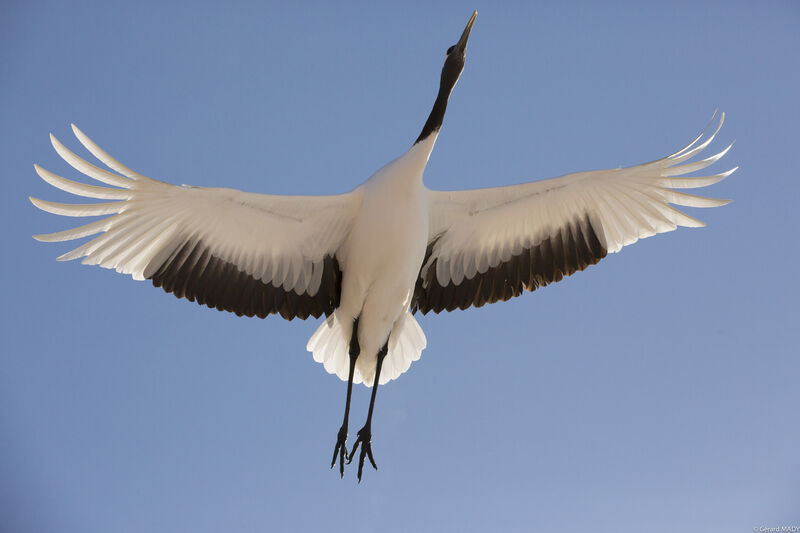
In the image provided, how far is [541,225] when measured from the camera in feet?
24.7

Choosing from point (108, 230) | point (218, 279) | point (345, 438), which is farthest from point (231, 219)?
point (345, 438)

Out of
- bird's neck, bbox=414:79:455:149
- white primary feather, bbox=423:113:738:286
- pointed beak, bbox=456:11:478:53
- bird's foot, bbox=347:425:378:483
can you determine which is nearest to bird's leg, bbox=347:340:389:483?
bird's foot, bbox=347:425:378:483

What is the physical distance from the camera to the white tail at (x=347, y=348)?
24.9 feet

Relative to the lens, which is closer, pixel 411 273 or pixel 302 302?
pixel 411 273

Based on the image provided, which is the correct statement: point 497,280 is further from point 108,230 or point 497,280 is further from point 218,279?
point 108,230

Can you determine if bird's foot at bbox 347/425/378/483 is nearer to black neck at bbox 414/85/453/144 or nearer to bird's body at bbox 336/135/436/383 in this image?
bird's body at bbox 336/135/436/383

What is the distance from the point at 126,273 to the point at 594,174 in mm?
3982

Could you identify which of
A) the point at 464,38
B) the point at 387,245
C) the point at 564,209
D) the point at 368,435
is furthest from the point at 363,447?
the point at 464,38

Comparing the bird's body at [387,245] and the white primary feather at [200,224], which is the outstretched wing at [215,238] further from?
the bird's body at [387,245]

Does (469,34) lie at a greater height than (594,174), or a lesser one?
greater

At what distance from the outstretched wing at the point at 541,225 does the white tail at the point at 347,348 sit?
28cm

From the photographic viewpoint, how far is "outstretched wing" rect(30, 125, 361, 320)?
652cm

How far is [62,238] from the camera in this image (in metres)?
6.34

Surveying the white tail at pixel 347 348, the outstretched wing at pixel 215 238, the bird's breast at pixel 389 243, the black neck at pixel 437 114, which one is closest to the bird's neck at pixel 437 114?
the black neck at pixel 437 114
